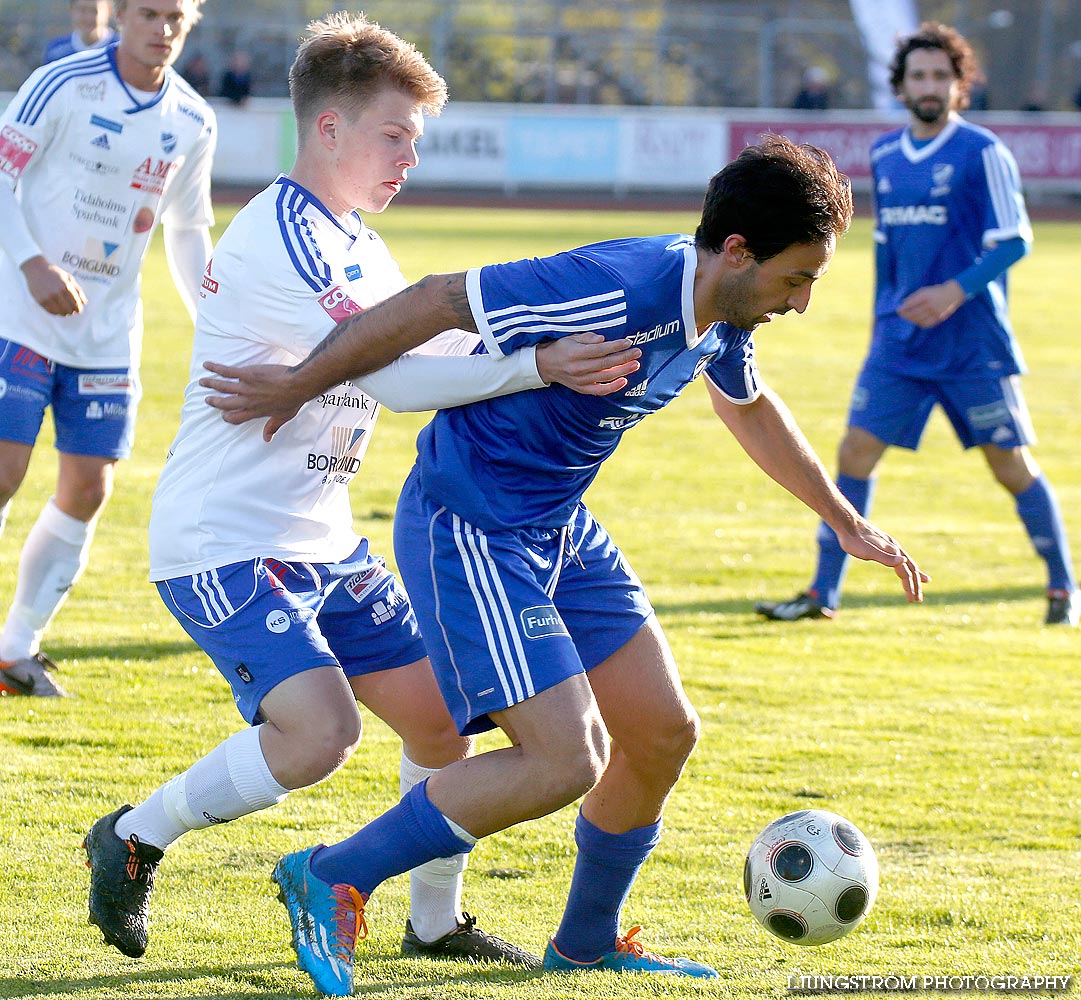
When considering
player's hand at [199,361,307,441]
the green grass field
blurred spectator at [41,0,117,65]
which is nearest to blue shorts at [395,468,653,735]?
player's hand at [199,361,307,441]

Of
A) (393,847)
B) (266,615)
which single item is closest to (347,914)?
(393,847)

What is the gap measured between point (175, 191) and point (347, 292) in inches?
89.4

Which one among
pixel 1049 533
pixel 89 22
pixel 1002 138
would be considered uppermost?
pixel 1002 138

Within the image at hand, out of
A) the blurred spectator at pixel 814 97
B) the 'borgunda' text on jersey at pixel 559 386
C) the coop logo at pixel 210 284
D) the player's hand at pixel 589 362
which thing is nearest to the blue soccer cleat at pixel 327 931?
the 'borgunda' text on jersey at pixel 559 386

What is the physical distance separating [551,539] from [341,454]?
0.54 meters

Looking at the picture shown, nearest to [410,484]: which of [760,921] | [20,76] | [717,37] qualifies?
[760,921]

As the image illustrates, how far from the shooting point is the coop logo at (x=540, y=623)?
3.31 metres

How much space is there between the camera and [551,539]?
352 cm

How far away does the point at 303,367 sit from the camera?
3.35 meters

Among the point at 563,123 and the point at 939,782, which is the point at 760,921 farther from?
the point at 563,123

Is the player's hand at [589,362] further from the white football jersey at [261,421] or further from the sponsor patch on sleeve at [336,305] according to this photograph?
the sponsor patch on sleeve at [336,305]

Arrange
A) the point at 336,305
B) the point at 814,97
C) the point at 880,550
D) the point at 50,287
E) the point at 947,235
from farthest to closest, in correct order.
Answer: the point at 814,97 < the point at 947,235 < the point at 50,287 < the point at 880,550 < the point at 336,305

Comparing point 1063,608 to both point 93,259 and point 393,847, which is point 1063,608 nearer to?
point 93,259

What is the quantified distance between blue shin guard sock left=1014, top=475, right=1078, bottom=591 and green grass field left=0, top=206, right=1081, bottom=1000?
0.28m
